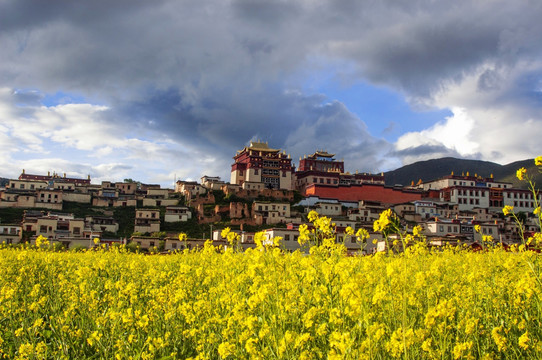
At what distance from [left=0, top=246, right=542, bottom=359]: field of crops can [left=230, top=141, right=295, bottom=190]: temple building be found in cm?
6701

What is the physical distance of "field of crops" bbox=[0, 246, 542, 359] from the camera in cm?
346

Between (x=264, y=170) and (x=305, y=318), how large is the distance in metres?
72.1

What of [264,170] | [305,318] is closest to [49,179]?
[264,170]

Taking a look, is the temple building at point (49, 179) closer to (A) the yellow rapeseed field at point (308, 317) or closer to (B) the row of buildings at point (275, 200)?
(B) the row of buildings at point (275, 200)

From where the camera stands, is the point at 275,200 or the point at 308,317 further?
the point at 275,200

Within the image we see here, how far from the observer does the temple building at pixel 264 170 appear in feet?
246

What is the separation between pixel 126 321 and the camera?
4.39m

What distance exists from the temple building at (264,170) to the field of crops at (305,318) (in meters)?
67.0

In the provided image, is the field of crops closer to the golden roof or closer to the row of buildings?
the row of buildings

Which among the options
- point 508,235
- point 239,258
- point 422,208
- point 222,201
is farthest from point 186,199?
point 239,258

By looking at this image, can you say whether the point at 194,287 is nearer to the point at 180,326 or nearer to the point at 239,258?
the point at 239,258

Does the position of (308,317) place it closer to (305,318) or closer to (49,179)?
(305,318)

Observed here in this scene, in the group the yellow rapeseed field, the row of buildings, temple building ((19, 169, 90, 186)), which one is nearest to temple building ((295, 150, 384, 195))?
the row of buildings

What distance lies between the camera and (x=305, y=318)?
12.1ft
